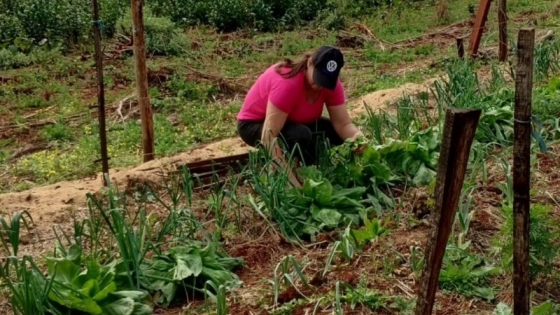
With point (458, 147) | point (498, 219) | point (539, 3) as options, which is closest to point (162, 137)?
point (498, 219)

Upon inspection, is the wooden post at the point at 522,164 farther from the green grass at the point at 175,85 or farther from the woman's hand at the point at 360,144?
the green grass at the point at 175,85

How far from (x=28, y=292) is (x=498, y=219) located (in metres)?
2.15

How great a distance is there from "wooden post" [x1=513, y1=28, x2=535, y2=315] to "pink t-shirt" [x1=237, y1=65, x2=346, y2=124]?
210 centimetres

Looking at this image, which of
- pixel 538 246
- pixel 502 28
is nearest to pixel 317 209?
pixel 538 246

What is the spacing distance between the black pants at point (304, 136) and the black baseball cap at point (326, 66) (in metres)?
0.34

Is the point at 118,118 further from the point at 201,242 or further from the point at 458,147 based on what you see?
the point at 458,147

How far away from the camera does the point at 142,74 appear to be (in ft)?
19.3

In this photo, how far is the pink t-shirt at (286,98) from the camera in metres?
4.47

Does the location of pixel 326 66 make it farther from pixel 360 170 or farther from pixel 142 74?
pixel 142 74

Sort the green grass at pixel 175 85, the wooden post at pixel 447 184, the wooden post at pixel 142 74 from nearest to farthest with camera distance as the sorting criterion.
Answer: the wooden post at pixel 447 184 < the wooden post at pixel 142 74 < the green grass at pixel 175 85

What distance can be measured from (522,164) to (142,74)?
3.89 m

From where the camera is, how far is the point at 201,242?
3574 millimetres

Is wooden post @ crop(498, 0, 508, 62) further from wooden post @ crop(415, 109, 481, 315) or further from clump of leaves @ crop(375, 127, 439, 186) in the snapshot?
wooden post @ crop(415, 109, 481, 315)

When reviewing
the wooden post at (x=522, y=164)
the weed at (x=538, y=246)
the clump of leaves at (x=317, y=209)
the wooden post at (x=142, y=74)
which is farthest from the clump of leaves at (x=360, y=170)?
the wooden post at (x=142, y=74)
